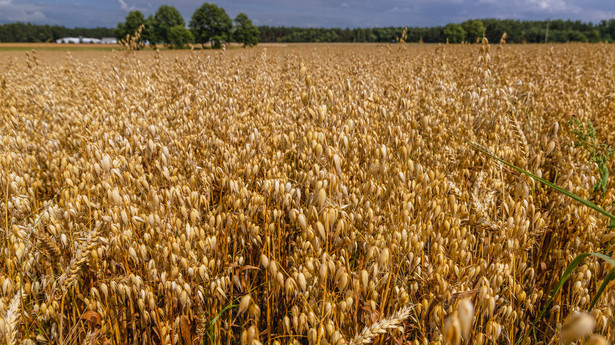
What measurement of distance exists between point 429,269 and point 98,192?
192 centimetres

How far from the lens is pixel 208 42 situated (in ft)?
238

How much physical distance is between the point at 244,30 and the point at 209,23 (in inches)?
300

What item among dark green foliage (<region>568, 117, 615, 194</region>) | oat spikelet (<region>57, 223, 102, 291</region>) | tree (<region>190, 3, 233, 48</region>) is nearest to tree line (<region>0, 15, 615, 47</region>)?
tree (<region>190, 3, 233, 48</region>)

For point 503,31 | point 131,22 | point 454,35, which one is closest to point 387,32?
point 503,31

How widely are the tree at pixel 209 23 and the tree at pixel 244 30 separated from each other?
93.9 inches

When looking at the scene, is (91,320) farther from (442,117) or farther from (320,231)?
(442,117)

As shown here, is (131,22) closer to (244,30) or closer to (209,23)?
(209,23)

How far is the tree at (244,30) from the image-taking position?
74.7 m

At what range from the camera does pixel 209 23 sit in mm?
73250

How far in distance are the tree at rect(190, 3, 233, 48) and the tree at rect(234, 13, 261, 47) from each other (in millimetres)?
2385

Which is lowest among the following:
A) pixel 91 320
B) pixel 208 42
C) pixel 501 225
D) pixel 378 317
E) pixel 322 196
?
pixel 91 320

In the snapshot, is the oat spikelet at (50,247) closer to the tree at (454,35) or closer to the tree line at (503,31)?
the tree at (454,35)

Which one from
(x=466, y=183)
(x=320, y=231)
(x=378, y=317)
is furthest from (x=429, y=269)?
(x=466, y=183)

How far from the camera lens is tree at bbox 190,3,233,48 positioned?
71812mm
